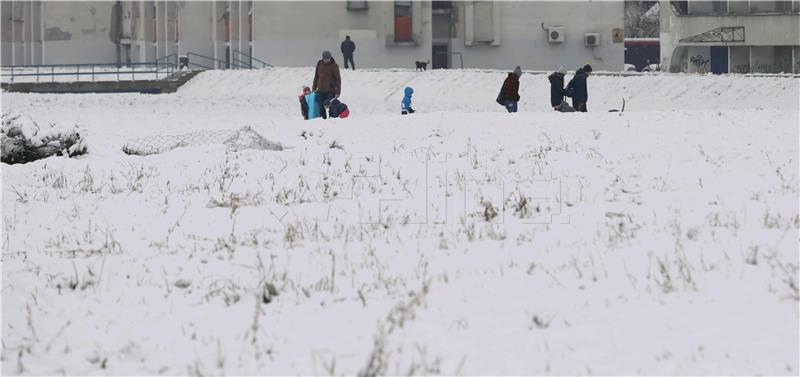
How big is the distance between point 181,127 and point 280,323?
66.7ft

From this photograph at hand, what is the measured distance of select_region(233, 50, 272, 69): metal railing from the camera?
5862 cm

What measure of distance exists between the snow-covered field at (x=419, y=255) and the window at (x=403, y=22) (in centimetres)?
4105

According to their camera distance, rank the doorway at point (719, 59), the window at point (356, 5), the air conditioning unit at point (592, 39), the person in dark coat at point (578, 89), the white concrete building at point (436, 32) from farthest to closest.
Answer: the air conditioning unit at point (592, 39)
the white concrete building at point (436, 32)
the window at point (356, 5)
the doorway at point (719, 59)
the person in dark coat at point (578, 89)

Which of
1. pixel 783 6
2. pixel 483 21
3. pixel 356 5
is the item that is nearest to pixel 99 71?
pixel 356 5

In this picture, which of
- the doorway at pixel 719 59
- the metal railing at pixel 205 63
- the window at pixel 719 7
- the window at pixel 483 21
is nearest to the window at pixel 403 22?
the window at pixel 483 21

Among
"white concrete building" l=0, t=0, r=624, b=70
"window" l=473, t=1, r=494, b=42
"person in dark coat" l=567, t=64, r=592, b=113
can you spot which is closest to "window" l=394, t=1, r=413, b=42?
"white concrete building" l=0, t=0, r=624, b=70

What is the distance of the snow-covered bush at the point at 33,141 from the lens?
671 inches

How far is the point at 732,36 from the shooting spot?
56.1m

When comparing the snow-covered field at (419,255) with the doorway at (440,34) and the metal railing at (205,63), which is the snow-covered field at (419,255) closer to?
the doorway at (440,34)

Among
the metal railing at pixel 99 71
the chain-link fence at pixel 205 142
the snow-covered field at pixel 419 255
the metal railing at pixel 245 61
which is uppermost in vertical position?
the metal railing at pixel 245 61

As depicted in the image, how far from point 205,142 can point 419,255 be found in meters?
8.58

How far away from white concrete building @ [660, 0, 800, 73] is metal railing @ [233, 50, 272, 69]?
18776mm

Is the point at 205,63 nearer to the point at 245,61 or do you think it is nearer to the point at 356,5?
the point at 245,61

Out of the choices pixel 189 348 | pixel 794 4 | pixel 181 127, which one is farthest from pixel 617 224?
pixel 794 4
